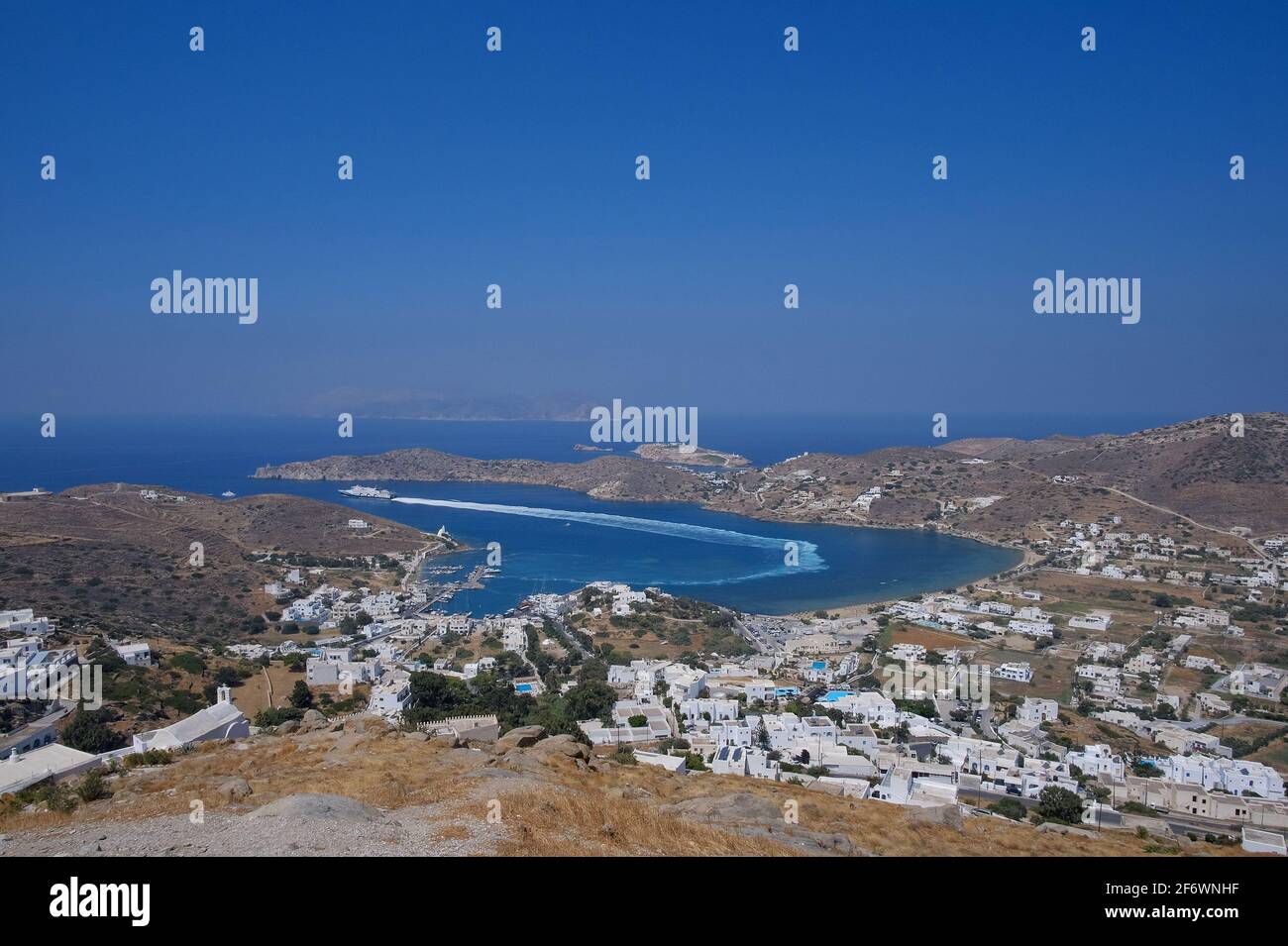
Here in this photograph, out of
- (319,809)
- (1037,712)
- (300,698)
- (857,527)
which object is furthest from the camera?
(857,527)

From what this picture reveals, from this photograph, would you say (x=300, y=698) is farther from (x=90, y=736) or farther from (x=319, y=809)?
(x=319, y=809)

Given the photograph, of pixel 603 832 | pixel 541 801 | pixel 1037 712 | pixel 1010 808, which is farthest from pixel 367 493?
pixel 603 832

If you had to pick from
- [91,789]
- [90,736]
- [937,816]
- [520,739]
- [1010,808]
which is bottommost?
[1010,808]

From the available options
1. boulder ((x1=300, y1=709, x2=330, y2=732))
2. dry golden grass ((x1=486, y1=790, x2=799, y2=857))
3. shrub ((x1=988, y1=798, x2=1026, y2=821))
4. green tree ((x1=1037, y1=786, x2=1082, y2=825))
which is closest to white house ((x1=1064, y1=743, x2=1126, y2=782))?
green tree ((x1=1037, y1=786, x2=1082, y2=825))

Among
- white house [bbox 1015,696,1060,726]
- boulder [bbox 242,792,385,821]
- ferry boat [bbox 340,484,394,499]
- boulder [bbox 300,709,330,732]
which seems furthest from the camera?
ferry boat [bbox 340,484,394,499]

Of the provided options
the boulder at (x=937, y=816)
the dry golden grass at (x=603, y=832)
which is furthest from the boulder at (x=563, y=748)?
the boulder at (x=937, y=816)

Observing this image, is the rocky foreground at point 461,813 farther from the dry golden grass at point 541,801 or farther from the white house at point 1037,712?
the white house at point 1037,712

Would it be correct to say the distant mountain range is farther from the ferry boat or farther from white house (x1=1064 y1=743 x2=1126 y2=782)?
white house (x1=1064 y1=743 x2=1126 y2=782)
